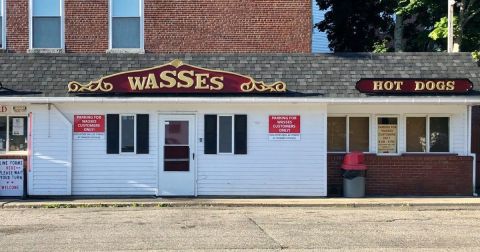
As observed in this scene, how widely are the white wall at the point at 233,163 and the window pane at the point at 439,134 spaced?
330cm

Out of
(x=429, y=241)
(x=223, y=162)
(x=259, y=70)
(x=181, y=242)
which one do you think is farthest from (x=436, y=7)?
(x=181, y=242)

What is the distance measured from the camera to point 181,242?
958cm

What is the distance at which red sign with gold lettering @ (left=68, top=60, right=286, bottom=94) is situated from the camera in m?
15.6

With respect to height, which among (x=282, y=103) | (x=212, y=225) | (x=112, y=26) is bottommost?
(x=212, y=225)

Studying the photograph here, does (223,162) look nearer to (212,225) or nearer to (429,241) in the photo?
(212,225)

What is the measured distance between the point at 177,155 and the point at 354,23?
1999cm

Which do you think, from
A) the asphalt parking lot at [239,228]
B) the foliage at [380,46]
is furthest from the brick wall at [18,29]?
the foliage at [380,46]

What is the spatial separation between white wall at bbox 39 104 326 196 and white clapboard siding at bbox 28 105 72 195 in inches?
9.8

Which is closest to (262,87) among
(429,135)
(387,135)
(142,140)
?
(142,140)

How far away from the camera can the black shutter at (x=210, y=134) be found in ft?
53.2

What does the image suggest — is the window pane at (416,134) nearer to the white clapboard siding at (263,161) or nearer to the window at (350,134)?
the window at (350,134)

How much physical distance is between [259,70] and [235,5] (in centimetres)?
372

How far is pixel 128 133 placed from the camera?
16172 millimetres

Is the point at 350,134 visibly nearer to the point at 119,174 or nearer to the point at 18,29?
the point at 119,174
